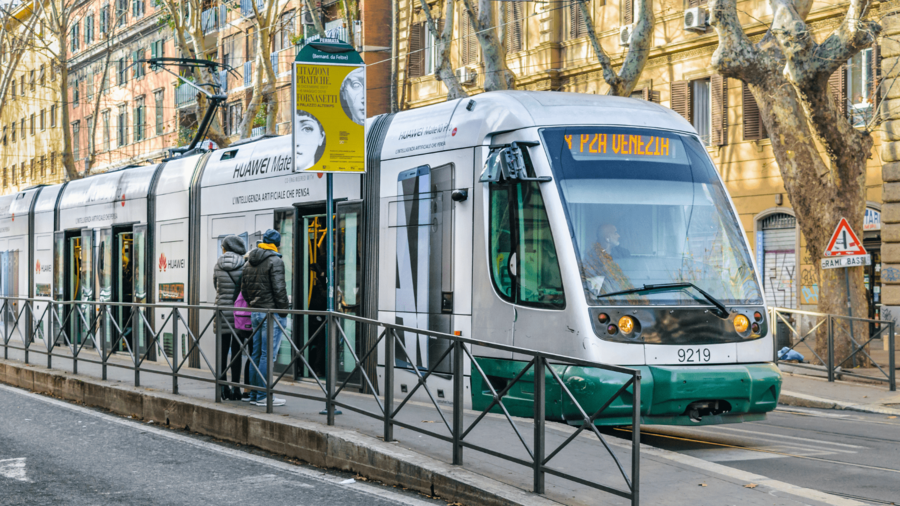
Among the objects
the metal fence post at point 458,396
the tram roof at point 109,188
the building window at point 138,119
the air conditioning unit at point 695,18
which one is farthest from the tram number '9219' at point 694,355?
the building window at point 138,119

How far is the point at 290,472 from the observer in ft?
26.2

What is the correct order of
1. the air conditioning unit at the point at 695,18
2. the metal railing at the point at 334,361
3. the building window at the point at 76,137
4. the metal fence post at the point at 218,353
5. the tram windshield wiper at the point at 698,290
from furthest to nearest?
1. the building window at the point at 76,137
2. the air conditioning unit at the point at 695,18
3. the metal fence post at the point at 218,353
4. the tram windshield wiper at the point at 698,290
5. the metal railing at the point at 334,361

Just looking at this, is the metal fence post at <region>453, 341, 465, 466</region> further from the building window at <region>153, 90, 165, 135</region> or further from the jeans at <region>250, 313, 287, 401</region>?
the building window at <region>153, 90, 165, 135</region>

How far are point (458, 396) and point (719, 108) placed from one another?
1847 cm

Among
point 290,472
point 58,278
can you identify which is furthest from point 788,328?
point 58,278

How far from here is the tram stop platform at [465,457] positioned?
6.38 metres

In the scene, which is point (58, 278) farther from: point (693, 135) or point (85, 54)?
point (85, 54)

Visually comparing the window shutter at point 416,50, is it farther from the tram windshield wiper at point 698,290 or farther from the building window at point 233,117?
the tram windshield wiper at point 698,290

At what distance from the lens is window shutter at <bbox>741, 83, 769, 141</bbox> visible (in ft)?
76.4

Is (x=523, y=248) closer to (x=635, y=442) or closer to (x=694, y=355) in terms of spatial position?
(x=694, y=355)

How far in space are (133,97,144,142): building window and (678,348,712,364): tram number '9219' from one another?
48.7m

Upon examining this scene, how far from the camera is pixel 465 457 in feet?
23.9

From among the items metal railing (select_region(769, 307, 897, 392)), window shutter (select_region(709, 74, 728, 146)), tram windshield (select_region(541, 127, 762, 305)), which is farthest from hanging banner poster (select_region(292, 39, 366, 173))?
window shutter (select_region(709, 74, 728, 146))

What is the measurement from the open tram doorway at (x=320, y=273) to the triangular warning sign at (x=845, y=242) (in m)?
7.59
